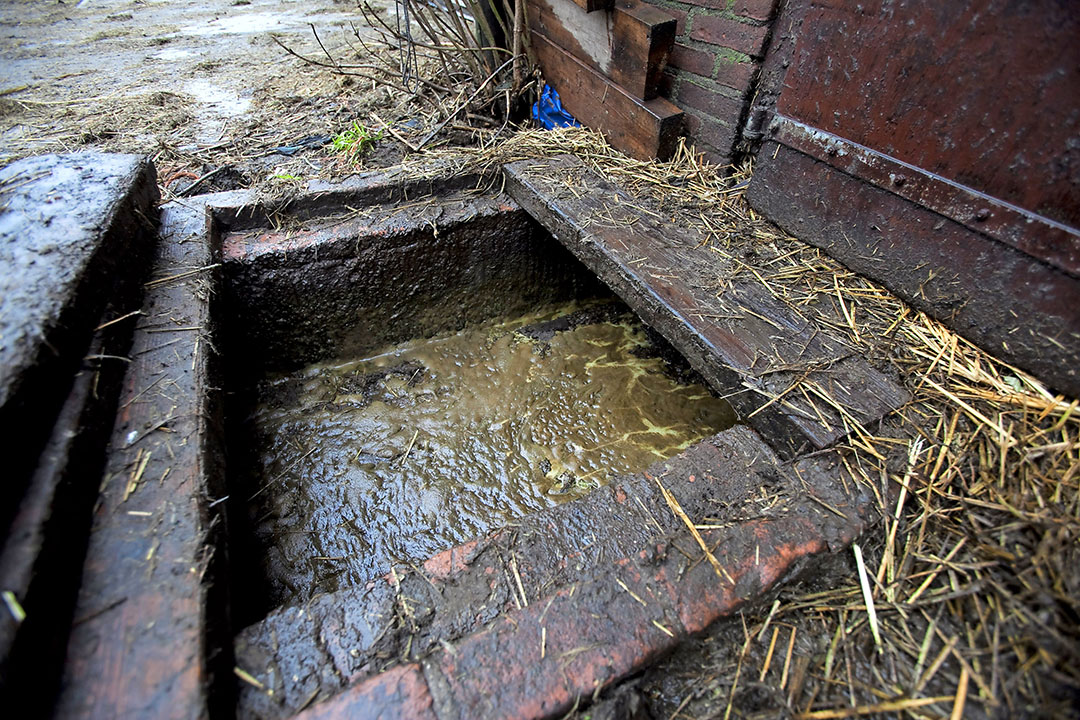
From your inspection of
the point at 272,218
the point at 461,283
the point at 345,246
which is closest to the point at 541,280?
the point at 461,283

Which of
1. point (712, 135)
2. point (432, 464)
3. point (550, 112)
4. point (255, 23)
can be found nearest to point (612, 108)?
point (712, 135)

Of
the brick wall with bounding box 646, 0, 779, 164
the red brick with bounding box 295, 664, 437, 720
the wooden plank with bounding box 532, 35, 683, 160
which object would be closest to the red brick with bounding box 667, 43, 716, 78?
the brick wall with bounding box 646, 0, 779, 164

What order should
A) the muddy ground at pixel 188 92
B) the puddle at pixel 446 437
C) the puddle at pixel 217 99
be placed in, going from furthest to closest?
the puddle at pixel 217 99 → the muddy ground at pixel 188 92 → the puddle at pixel 446 437

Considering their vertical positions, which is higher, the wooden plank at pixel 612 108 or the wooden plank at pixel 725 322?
the wooden plank at pixel 612 108

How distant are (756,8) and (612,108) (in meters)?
0.90

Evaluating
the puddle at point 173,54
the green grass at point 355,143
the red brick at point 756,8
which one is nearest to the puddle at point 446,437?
the green grass at point 355,143

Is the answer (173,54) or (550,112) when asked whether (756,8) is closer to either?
(550,112)

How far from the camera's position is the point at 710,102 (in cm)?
277

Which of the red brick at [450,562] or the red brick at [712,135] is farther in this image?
the red brick at [712,135]

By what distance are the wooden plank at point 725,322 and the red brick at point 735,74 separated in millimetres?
726

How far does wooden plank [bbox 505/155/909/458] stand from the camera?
5.69ft

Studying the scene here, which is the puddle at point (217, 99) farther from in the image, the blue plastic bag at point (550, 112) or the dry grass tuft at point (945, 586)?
the dry grass tuft at point (945, 586)

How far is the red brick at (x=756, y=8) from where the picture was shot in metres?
2.33

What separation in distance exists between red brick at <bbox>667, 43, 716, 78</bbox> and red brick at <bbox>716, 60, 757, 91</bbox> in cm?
7
